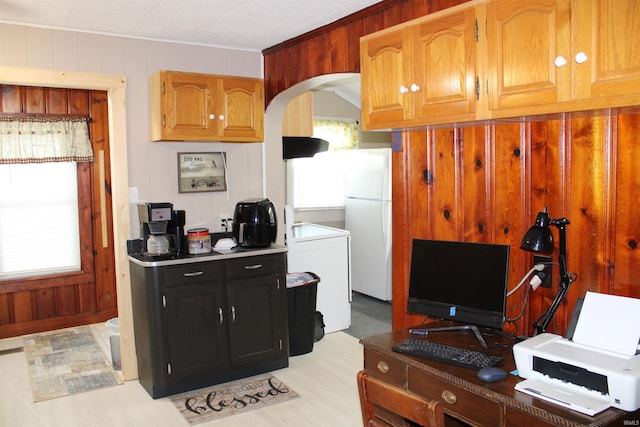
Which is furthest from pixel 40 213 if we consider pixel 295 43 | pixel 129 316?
pixel 295 43

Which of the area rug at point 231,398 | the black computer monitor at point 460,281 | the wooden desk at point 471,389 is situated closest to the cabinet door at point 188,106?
the area rug at point 231,398

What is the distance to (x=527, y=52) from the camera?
206cm

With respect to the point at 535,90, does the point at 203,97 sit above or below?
above

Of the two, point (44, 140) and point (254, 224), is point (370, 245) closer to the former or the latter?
point (254, 224)

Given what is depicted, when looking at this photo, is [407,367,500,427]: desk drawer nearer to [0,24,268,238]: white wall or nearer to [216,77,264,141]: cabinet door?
[216,77,264,141]: cabinet door

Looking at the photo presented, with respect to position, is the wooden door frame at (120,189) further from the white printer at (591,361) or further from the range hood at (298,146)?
the white printer at (591,361)

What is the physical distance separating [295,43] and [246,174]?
1.10 metres

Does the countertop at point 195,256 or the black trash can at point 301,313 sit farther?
the black trash can at point 301,313

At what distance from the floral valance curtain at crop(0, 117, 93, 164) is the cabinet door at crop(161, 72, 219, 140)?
1772 mm

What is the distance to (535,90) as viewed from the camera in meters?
2.04

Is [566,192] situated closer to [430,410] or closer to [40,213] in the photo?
[430,410]

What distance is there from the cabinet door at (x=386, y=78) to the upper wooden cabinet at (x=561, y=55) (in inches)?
18.3

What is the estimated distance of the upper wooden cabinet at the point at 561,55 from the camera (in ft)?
5.82

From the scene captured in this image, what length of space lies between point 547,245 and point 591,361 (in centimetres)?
51
